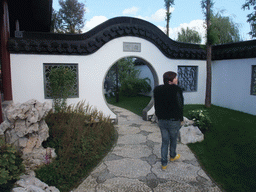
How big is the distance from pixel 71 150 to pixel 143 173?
1621mm

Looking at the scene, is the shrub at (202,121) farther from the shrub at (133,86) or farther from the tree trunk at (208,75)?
the shrub at (133,86)

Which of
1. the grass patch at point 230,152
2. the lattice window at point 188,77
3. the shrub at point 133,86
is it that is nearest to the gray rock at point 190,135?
the grass patch at point 230,152

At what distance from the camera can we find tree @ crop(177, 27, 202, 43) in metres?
27.4

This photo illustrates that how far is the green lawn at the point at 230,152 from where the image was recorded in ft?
13.4

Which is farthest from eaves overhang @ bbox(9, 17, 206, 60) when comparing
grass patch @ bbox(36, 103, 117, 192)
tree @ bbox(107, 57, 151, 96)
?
tree @ bbox(107, 57, 151, 96)

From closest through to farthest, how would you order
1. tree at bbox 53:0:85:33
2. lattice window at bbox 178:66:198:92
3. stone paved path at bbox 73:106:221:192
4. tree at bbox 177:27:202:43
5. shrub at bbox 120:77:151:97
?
stone paved path at bbox 73:106:221:192
lattice window at bbox 178:66:198:92
shrub at bbox 120:77:151:97
tree at bbox 177:27:202:43
tree at bbox 53:0:85:33

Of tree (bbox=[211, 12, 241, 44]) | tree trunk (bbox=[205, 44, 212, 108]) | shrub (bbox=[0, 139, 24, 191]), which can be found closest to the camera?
shrub (bbox=[0, 139, 24, 191])

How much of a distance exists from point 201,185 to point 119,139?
3.12 metres

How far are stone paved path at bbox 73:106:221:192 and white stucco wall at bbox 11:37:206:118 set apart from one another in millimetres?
2514

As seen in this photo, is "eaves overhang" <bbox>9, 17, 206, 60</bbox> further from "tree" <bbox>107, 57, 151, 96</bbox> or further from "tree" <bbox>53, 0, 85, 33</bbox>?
"tree" <bbox>53, 0, 85, 33</bbox>

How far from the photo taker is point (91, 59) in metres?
7.77

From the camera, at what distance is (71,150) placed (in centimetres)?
455

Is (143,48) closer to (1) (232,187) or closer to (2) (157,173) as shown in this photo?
(2) (157,173)

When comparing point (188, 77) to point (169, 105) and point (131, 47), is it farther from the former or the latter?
point (169, 105)
